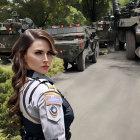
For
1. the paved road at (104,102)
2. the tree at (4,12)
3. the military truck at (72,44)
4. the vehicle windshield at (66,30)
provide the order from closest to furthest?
1. the paved road at (104,102)
2. the military truck at (72,44)
3. the vehicle windshield at (66,30)
4. the tree at (4,12)

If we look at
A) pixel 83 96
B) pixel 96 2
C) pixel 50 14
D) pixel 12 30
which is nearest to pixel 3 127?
pixel 83 96

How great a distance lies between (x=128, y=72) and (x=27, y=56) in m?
7.46

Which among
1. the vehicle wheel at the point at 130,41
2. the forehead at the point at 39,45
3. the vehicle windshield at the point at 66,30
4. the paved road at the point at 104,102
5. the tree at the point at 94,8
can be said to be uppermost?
the tree at the point at 94,8

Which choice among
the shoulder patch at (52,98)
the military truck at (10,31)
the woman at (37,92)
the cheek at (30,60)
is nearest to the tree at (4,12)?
the military truck at (10,31)

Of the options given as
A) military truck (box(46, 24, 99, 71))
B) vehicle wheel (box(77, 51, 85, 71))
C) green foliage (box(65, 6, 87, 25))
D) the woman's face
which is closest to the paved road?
vehicle wheel (box(77, 51, 85, 71))

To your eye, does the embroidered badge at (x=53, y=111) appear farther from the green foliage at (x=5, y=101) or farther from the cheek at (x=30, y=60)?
the green foliage at (x=5, y=101)

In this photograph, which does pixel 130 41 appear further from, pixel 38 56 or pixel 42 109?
pixel 42 109

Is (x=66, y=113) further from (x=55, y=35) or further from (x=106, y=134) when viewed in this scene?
(x=55, y=35)

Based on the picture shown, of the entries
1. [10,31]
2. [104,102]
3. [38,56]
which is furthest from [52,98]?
[10,31]

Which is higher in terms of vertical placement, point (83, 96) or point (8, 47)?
point (8, 47)

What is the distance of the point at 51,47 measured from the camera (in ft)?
5.10

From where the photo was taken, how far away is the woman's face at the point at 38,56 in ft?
4.91

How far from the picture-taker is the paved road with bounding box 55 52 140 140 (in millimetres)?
4004

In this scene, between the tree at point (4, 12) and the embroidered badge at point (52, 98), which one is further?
the tree at point (4, 12)
